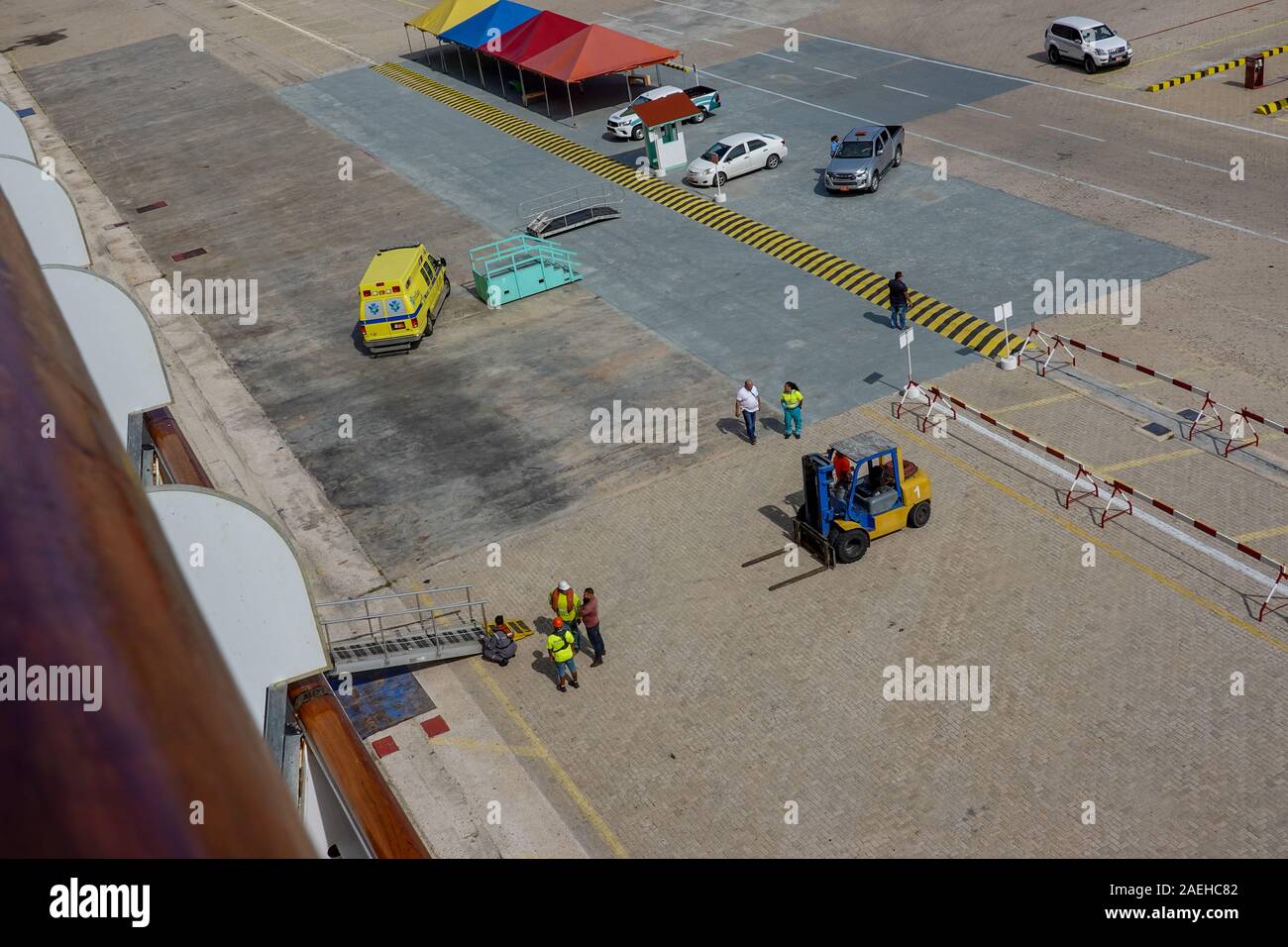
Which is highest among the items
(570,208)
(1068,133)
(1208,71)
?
(1208,71)

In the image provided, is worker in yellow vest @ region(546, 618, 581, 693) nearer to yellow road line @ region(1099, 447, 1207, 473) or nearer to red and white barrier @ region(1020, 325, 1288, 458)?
yellow road line @ region(1099, 447, 1207, 473)

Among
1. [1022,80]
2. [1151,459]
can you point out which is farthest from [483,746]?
[1022,80]

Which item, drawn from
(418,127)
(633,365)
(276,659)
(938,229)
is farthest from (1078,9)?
(276,659)

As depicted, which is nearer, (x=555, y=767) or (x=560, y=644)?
(x=555, y=767)

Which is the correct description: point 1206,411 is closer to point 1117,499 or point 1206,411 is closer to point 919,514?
point 1117,499

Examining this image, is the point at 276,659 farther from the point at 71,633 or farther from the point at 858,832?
the point at 858,832

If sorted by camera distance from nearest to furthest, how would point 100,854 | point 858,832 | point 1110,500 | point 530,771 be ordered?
point 100,854 < point 858,832 < point 530,771 < point 1110,500
